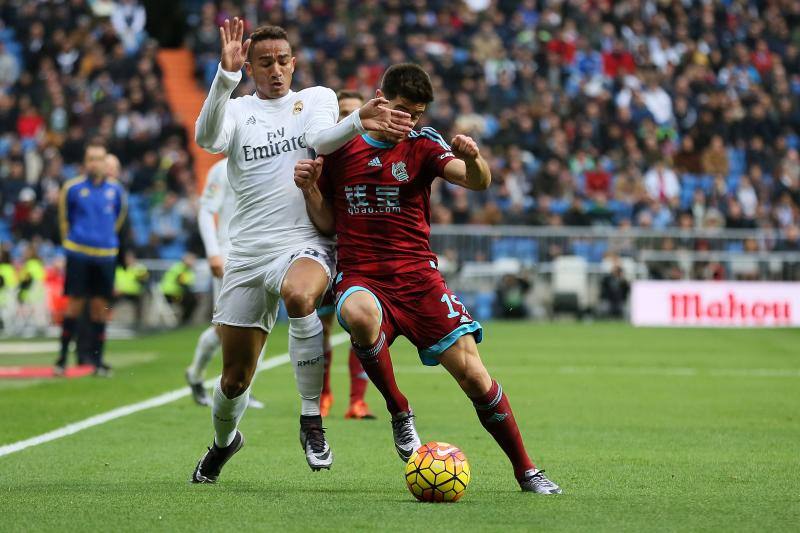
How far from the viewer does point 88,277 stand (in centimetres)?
1438

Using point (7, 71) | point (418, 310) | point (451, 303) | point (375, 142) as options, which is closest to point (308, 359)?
point (418, 310)

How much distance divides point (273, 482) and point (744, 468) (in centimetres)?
266

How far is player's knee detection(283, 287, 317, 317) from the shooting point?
671cm

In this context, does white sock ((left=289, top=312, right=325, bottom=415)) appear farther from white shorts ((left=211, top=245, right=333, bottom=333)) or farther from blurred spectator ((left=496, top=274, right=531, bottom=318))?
blurred spectator ((left=496, top=274, right=531, bottom=318))

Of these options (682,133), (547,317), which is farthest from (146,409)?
(682,133)

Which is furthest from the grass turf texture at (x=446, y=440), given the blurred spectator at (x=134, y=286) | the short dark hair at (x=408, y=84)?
the blurred spectator at (x=134, y=286)

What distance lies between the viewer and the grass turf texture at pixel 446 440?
5.96 m

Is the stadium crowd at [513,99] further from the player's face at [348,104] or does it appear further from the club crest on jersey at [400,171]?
the club crest on jersey at [400,171]

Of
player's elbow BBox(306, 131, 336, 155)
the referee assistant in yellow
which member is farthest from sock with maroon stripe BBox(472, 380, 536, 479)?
the referee assistant in yellow

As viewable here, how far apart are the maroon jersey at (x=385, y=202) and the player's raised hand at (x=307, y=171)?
Answer: 0.91ft

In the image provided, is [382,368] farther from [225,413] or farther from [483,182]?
[483,182]

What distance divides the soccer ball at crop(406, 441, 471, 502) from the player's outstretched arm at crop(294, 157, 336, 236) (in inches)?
53.3

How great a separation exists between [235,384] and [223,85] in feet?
5.01

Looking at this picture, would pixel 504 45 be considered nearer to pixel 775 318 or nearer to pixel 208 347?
pixel 775 318
